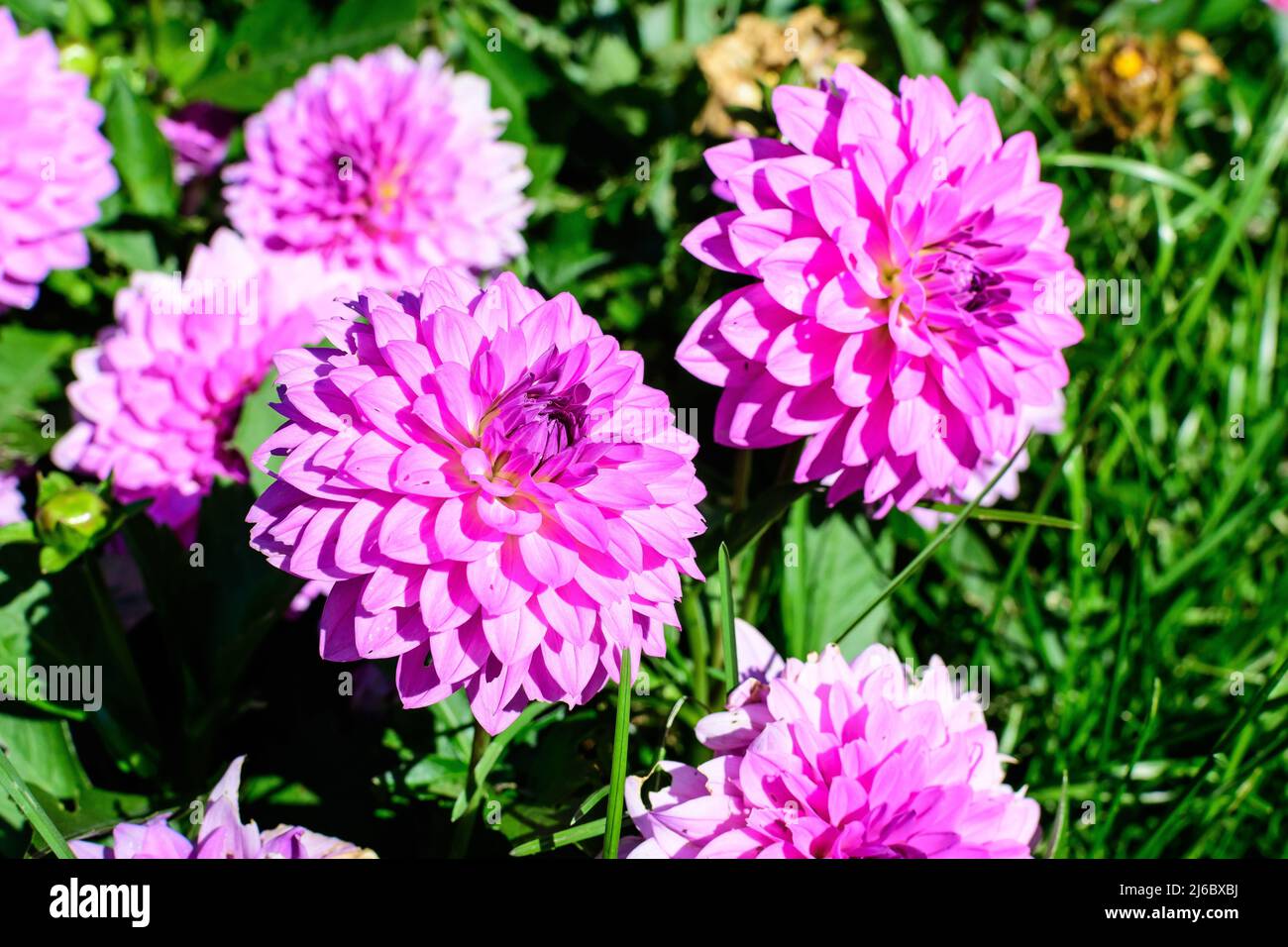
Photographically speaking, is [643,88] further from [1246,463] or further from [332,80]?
[1246,463]

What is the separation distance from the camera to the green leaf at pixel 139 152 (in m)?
1.90

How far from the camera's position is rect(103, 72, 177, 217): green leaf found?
1900mm

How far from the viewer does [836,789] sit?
1.05 meters

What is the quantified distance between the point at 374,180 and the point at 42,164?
516mm

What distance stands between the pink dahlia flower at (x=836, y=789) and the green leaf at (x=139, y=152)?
4.95ft

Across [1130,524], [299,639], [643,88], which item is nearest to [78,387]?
[299,639]

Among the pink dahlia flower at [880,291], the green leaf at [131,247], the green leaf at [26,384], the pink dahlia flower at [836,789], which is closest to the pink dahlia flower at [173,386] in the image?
the green leaf at [26,384]

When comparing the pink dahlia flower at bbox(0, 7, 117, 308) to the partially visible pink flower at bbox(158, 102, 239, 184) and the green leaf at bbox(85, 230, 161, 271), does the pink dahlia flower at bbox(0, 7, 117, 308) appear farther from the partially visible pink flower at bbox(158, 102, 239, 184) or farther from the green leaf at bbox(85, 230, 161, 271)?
the partially visible pink flower at bbox(158, 102, 239, 184)

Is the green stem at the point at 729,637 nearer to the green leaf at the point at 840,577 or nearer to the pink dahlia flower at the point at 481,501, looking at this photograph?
the pink dahlia flower at the point at 481,501

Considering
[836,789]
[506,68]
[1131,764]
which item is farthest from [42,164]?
[1131,764]

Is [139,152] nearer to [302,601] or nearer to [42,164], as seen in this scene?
[42,164]

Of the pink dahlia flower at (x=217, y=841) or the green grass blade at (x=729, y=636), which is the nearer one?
the pink dahlia flower at (x=217, y=841)

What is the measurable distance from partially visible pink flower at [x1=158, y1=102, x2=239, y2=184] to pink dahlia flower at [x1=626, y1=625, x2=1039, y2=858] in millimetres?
1644

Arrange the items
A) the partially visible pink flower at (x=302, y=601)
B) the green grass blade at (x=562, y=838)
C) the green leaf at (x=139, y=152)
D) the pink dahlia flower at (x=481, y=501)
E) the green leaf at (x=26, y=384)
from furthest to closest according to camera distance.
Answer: the green leaf at (x=139, y=152)
the green leaf at (x=26, y=384)
the partially visible pink flower at (x=302, y=601)
the green grass blade at (x=562, y=838)
the pink dahlia flower at (x=481, y=501)
